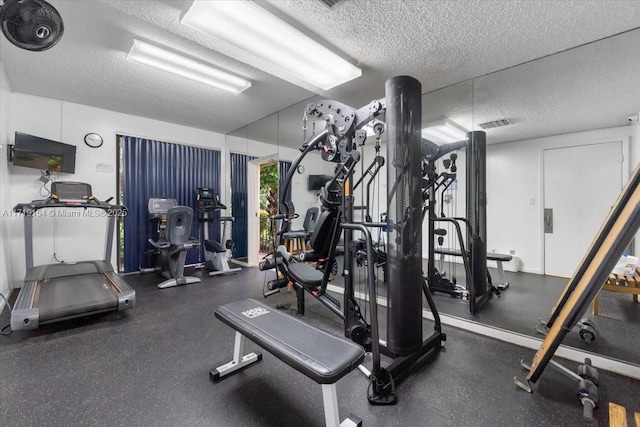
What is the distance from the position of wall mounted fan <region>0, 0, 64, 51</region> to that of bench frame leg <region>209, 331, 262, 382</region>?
7.76 ft

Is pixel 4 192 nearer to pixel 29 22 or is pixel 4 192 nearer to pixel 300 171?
pixel 29 22

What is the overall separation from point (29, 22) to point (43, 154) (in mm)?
2990

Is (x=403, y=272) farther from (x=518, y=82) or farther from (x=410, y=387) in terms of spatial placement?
(x=518, y=82)

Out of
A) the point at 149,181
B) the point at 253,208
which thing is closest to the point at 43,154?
the point at 149,181

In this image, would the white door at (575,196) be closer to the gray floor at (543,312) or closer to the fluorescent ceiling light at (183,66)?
the gray floor at (543,312)

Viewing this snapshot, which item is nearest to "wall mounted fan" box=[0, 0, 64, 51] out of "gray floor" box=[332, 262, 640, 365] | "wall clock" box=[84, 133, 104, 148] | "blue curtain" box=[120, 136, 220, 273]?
"gray floor" box=[332, 262, 640, 365]

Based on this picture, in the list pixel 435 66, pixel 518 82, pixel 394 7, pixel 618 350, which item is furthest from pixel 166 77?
pixel 618 350

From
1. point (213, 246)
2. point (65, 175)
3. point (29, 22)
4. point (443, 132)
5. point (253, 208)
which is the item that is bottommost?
point (213, 246)

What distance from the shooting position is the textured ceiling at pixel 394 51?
6.77ft

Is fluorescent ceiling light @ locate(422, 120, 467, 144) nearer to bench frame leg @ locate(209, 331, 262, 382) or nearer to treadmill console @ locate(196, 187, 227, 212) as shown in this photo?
bench frame leg @ locate(209, 331, 262, 382)

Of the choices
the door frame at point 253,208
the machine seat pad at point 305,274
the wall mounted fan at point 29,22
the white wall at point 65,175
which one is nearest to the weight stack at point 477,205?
the machine seat pad at point 305,274

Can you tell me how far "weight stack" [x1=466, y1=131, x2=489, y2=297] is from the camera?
3.12 metres

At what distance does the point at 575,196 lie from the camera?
2.62 meters

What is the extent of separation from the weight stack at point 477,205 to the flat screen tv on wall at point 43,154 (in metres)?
5.73
